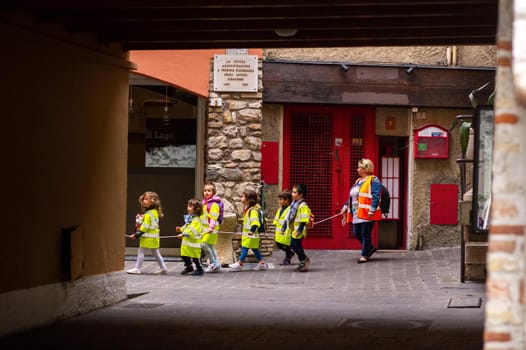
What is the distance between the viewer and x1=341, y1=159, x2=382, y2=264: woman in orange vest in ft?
52.4

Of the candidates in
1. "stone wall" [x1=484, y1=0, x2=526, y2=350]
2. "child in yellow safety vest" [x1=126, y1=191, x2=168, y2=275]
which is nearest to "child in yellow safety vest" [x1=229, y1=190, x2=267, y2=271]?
"child in yellow safety vest" [x1=126, y1=191, x2=168, y2=275]

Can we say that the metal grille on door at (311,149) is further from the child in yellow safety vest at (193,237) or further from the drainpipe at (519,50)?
the drainpipe at (519,50)

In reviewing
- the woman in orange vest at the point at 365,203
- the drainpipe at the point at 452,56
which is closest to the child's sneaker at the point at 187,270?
the woman in orange vest at the point at 365,203

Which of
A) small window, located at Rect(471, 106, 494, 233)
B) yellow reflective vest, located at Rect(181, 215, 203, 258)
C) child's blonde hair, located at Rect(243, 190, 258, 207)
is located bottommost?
yellow reflective vest, located at Rect(181, 215, 203, 258)

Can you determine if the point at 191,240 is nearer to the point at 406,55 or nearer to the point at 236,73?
the point at 236,73

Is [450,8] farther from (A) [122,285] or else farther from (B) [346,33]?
(A) [122,285]

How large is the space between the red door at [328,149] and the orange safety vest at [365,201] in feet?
8.87

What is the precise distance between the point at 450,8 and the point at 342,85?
921 centimetres

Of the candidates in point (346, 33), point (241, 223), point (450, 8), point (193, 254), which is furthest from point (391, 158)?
point (450, 8)

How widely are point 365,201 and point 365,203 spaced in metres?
0.04

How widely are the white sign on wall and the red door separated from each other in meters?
1.86

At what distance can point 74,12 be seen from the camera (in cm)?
920

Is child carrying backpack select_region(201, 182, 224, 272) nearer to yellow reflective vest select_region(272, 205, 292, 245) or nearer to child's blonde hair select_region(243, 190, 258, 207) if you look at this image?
child's blonde hair select_region(243, 190, 258, 207)

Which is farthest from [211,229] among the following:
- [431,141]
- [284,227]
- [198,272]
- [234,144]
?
[431,141]
